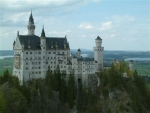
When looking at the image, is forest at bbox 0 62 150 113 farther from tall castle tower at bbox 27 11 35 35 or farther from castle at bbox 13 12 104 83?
tall castle tower at bbox 27 11 35 35

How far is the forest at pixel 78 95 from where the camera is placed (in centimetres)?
6794

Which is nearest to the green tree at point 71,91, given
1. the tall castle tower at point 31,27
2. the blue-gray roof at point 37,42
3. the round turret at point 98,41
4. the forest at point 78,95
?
the forest at point 78,95

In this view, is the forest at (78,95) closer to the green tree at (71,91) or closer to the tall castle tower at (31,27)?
the green tree at (71,91)

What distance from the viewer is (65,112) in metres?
69.3

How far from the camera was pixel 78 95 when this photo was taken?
244 feet

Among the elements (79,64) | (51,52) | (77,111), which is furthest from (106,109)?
(51,52)

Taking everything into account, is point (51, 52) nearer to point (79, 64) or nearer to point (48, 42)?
point (48, 42)

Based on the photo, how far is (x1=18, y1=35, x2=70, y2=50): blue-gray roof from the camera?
75.1 meters

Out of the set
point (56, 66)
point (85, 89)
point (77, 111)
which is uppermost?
point (56, 66)

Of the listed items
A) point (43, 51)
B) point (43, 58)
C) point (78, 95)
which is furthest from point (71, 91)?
point (43, 51)

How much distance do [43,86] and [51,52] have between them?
40.3ft

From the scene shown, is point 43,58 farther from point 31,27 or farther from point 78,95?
point 78,95

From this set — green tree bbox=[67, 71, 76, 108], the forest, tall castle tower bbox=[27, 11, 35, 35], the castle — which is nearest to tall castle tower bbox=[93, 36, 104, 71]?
the castle

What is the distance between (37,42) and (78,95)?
19397 mm
